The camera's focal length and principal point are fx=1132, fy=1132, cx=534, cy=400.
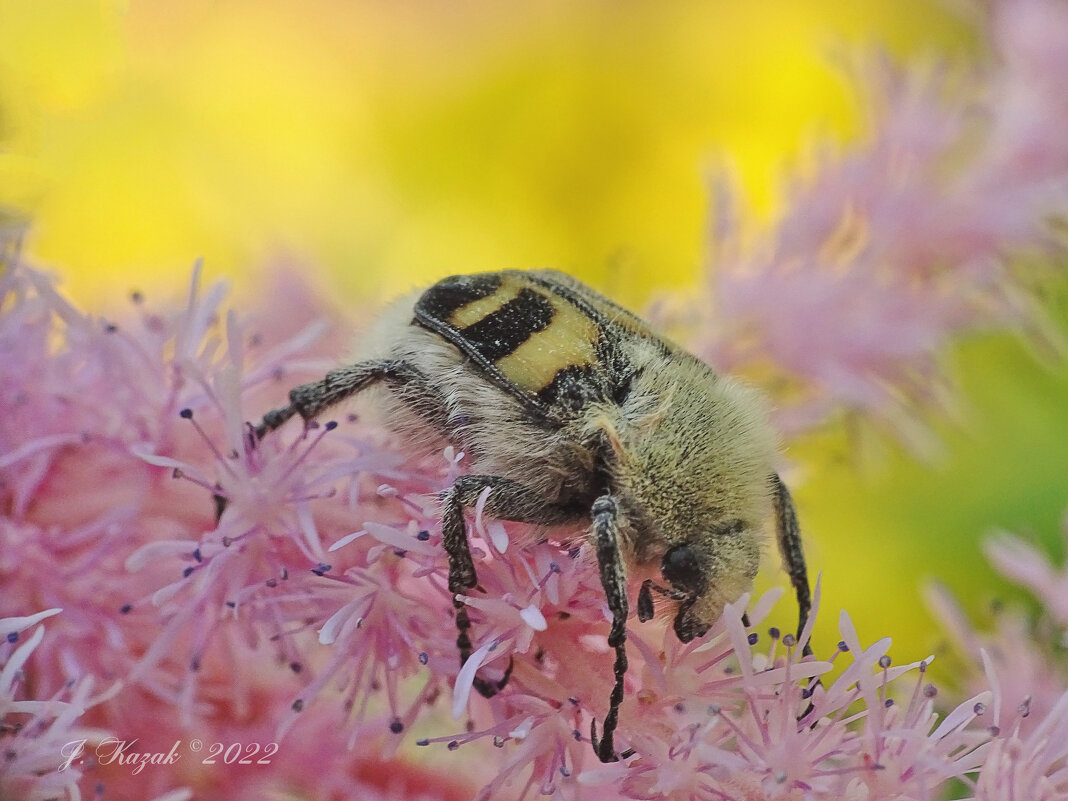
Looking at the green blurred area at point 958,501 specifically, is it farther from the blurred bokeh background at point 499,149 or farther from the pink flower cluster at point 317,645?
the pink flower cluster at point 317,645

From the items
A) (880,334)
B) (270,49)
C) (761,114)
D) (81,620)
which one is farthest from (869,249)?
(270,49)

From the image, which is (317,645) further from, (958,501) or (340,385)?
(958,501)

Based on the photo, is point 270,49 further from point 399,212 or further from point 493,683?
point 493,683

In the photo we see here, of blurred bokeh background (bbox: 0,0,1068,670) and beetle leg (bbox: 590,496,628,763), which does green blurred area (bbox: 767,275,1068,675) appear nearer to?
blurred bokeh background (bbox: 0,0,1068,670)

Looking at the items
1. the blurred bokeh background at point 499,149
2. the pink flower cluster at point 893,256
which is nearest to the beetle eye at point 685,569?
the pink flower cluster at point 893,256

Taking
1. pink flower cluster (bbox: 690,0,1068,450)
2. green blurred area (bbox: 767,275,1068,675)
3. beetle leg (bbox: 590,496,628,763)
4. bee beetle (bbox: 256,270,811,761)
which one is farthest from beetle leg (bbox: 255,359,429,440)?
green blurred area (bbox: 767,275,1068,675)

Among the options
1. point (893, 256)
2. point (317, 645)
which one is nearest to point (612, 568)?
point (317, 645)

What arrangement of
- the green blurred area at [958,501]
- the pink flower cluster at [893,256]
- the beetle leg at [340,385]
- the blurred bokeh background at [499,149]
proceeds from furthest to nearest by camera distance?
1. the blurred bokeh background at [499,149]
2. the green blurred area at [958,501]
3. the pink flower cluster at [893,256]
4. the beetle leg at [340,385]
